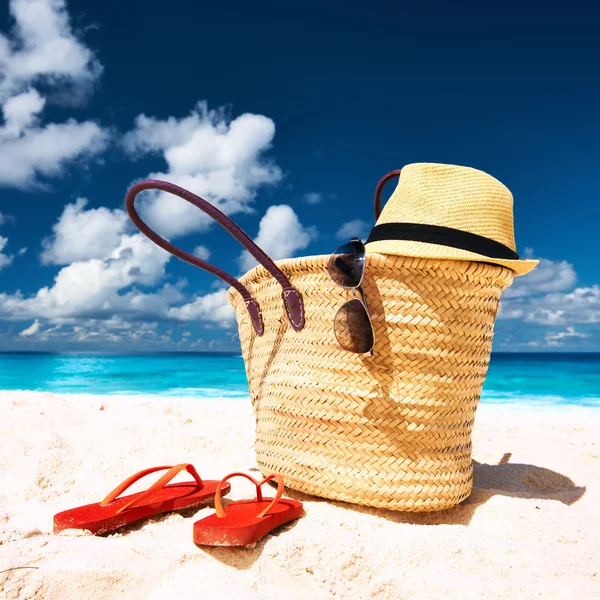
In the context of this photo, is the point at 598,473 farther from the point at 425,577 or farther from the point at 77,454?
the point at 77,454

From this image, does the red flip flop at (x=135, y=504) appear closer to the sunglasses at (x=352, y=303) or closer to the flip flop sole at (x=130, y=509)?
the flip flop sole at (x=130, y=509)

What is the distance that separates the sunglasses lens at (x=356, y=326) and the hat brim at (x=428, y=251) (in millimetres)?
204

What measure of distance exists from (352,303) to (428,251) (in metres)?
0.29

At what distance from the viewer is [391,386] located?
5.30 feet

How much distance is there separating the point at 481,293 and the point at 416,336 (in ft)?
0.98

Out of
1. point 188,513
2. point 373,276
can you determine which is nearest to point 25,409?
point 188,513

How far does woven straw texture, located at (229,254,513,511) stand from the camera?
1.61m

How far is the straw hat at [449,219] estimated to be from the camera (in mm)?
1653

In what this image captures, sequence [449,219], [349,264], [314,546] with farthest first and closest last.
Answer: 1. [449,219]
2. [349,264]
3. [314,546]

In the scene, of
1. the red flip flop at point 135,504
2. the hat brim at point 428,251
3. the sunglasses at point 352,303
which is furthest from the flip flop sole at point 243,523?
the hat brim at point 428,251

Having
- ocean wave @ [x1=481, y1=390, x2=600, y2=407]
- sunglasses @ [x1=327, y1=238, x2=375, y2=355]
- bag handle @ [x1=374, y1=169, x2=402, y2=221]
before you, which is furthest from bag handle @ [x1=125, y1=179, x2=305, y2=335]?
ocean wave @ [x1=481, y1=390, x2=600, y2=407]

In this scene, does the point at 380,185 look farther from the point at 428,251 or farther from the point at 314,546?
the point at 314,546

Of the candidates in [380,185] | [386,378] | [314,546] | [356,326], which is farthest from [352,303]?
[380,185]

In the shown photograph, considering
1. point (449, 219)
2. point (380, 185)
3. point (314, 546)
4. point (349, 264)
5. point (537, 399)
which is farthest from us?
point (537, 399)
